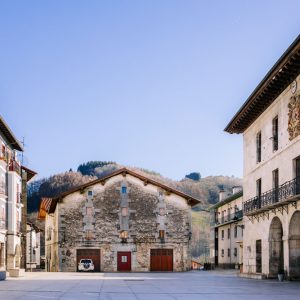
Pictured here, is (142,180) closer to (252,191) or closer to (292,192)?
(252,191)

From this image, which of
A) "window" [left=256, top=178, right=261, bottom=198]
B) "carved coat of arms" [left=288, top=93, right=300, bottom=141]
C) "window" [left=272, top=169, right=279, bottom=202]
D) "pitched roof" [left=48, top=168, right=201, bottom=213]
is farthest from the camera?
"pitched roof" [left=48, top=168, right=201, bottom=213]

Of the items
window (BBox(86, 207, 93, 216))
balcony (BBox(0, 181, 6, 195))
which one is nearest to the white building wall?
balcony (BBox(0, 181, 6, 195))

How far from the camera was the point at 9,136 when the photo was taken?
53000 mm

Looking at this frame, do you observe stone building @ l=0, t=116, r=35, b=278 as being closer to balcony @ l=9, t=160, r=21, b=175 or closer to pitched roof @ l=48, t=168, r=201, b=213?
balcony @ l=9, t=160, r=21, b=175

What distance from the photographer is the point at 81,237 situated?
62.5 metres

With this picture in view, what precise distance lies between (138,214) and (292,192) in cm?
3376

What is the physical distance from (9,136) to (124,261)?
18.2 metres

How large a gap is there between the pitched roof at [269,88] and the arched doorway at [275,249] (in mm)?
7436

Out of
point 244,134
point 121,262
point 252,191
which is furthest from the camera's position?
point 121,262

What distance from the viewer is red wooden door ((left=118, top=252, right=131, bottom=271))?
62.2 m

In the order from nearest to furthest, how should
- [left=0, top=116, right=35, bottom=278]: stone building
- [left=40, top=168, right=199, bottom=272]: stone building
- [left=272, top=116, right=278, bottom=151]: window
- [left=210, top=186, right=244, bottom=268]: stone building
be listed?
[left=272, top=116, right=278, bottom=151]: window → [left=0, top=116, right=35, bottom=278]: stone building → [left=40, top=168, right=199, bottom=272]: stone building → [left=210, top=186, right=244, bottom=268]: stone building

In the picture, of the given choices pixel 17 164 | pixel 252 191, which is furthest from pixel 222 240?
pixel 252 191

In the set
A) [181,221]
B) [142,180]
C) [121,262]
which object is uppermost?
[142,180]

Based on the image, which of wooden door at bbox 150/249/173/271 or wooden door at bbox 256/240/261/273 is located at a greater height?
wooden door at bbox 256/240/261/273
